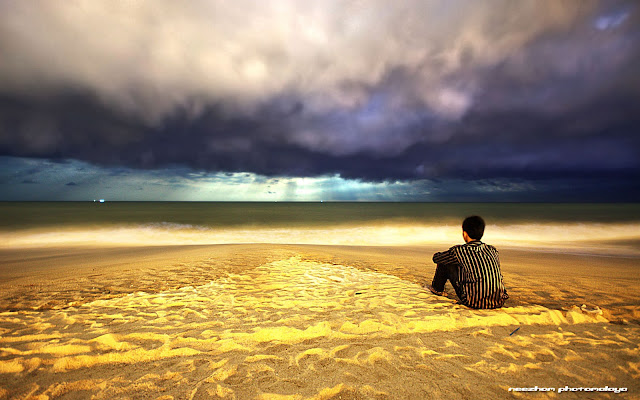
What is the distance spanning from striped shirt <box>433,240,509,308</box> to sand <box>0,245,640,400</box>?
24 cm

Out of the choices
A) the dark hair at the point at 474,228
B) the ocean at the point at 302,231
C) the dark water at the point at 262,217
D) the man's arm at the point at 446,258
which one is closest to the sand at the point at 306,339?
the man's arm at the point at 446,258

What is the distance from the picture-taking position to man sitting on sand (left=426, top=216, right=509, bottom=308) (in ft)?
15.0

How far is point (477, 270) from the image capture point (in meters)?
4.62

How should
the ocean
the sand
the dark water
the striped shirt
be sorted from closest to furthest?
1. the sand
2. the striped shirt
3. the ocean
4. the dark water

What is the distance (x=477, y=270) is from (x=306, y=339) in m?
2.95

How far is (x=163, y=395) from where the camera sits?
271 cm

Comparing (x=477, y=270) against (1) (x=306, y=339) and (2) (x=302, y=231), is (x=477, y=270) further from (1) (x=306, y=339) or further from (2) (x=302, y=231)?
(2) (x=302, y=231)

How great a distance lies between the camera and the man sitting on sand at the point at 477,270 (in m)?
4.58

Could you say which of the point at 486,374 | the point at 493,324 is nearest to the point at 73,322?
the point at 486,374

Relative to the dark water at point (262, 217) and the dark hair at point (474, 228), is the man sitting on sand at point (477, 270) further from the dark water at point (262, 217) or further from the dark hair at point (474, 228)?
the dark water at point (262, 217)

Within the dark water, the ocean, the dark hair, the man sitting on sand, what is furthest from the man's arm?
the dark water

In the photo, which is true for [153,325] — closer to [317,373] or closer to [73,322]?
[73,322]

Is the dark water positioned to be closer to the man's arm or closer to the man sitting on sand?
the man's arm

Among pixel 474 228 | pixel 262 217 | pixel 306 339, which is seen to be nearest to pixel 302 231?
pixel 262 217
